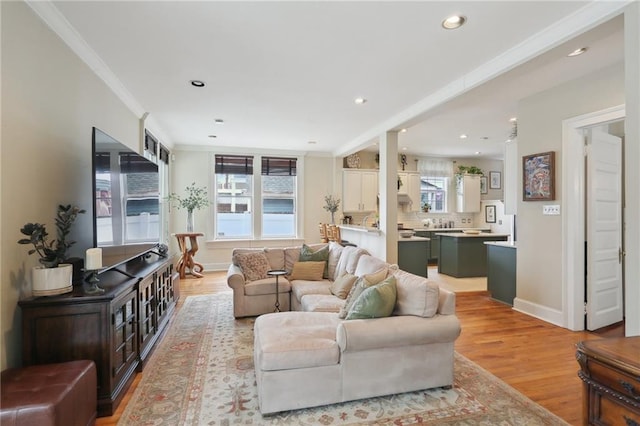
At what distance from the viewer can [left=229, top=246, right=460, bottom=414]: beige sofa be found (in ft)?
6.73

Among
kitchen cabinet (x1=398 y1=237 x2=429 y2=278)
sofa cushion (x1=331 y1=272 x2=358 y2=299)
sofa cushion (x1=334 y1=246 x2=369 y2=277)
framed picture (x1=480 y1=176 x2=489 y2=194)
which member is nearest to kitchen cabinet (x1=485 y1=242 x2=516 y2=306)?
kitchen cabinet (x1=398 y1=237 x2=429 y2=278)

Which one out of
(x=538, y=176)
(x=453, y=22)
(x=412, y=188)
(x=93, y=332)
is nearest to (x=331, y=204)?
(x=412, y=188)

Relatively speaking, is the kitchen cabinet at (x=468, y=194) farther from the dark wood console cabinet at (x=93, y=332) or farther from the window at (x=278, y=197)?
the dark wood console cabinet at (x=93, y=332)

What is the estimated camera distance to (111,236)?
270cm

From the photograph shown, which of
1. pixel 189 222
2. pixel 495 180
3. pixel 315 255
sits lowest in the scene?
pixel 315 255

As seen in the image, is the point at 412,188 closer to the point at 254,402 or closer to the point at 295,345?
the point at 295,345

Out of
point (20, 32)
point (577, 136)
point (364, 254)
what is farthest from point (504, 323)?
point (20, 32)

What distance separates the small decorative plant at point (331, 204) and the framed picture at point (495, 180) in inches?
183

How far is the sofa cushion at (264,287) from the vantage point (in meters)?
3.95

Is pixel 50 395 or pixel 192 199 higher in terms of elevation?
pixel 192 199

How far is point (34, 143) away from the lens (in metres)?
2.14

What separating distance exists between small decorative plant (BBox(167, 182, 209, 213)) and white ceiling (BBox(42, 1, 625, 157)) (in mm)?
2216

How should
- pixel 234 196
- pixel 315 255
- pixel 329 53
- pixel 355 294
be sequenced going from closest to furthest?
1. pixel 355 294
2. pixel 329 53
3. pixel 315 255
4. pixel 234 196

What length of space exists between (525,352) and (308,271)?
2515mm
